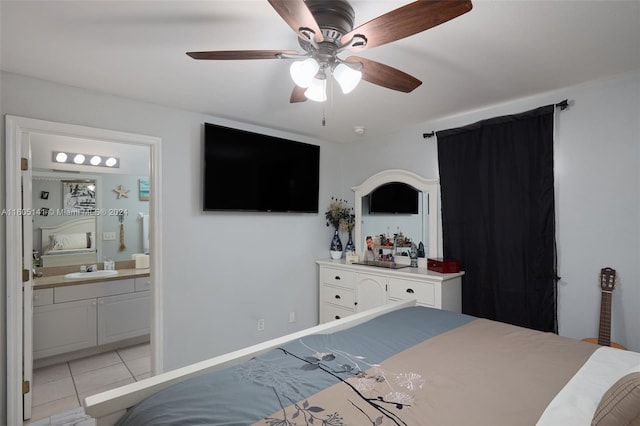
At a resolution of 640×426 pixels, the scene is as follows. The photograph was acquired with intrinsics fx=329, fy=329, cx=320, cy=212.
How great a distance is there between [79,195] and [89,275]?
0.92 m

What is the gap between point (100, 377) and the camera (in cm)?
300

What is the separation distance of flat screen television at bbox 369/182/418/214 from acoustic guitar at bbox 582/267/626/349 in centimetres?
159

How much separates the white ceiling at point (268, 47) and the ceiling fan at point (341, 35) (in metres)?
0.19

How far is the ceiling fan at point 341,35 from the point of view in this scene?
1099mm

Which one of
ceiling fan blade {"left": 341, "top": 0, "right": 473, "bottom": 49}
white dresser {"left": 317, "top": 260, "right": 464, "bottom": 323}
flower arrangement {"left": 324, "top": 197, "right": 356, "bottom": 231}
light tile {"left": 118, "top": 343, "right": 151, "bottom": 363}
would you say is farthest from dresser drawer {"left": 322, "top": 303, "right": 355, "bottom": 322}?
ceiling fan blade {"left": 341, "top": 0, "right": 473, "bottom": 49}

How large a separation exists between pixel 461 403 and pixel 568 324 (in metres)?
1.97

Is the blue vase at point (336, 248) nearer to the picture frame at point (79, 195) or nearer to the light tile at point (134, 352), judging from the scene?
the light tile at point (134, 352)

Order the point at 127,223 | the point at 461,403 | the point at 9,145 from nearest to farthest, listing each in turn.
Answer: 1. the point at 461,403
2. the point at 9,145
3. the point at 127,223

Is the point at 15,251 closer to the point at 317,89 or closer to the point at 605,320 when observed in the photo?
the point at 317,89

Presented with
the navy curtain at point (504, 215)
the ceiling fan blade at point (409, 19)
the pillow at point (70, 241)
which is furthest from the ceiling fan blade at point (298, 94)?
the pillow at point (70, 241)

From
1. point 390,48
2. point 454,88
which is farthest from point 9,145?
point 454,88

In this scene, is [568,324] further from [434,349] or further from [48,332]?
[48,332]

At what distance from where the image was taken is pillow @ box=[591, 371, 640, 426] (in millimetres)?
812

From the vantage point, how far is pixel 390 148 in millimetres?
3709
